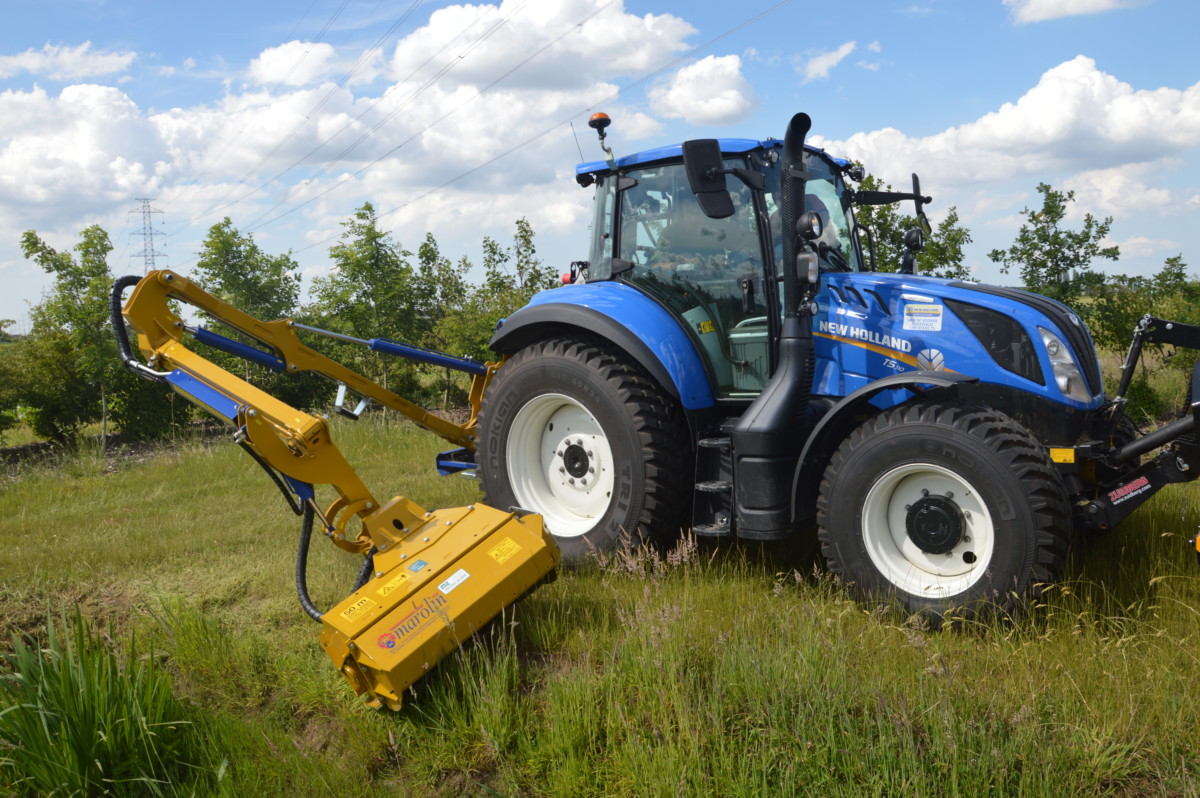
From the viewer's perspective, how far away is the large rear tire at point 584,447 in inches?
172

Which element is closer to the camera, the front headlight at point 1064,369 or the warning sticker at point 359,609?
the warning sticker at point 359,609

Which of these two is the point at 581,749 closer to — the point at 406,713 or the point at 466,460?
the point at 406,713

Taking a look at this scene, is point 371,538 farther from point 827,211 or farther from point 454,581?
point 827,211

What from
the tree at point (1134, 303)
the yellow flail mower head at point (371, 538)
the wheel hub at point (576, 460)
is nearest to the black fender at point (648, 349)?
the wheel hub at point (576, 460)

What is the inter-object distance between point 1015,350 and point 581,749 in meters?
2.54

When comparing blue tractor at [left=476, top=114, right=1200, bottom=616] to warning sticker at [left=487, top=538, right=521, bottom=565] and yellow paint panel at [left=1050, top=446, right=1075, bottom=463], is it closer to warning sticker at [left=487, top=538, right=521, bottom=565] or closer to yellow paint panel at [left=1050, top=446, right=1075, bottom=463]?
yellow paint panel at [left=1050, top=446, right=1075, bottom=463]

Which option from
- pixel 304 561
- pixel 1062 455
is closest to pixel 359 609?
pixel 304 561

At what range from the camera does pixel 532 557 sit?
3533mm

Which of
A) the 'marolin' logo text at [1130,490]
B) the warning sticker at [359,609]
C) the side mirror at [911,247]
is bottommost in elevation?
the warning sticker at [359,609]

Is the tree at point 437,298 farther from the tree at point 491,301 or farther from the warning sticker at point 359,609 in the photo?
the warning sticker at point 359,609

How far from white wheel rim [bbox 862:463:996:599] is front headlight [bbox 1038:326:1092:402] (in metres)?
0.70

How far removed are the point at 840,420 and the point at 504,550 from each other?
64.1 inches

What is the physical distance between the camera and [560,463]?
4.95 m

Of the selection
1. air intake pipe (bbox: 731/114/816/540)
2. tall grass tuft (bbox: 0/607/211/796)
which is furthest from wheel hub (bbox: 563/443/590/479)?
tall grass tuft (bbox: 0/607/211/796)
